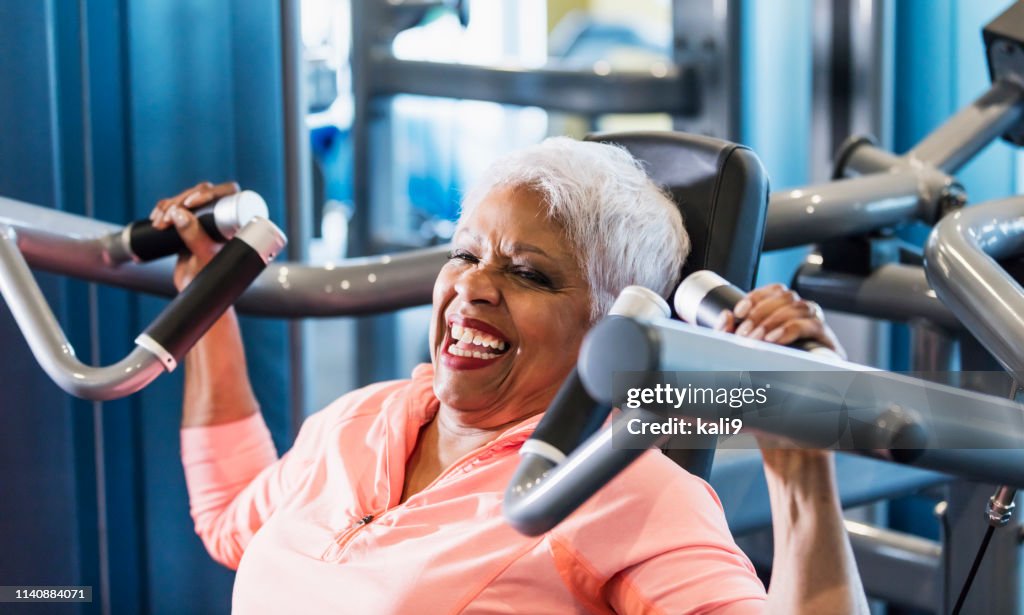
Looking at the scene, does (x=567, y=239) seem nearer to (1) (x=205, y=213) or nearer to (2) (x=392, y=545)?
(2) (x=392, y=545)

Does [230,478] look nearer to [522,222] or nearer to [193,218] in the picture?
[193,218]

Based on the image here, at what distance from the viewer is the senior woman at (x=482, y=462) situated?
3.71 ft

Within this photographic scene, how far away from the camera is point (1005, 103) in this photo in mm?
1994

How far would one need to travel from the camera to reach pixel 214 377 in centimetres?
159

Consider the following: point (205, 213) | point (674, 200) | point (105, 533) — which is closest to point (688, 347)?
point (674, 200)

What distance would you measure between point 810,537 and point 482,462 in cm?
49

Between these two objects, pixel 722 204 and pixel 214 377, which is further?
pixel 214 377

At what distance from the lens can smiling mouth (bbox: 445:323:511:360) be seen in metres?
1.31

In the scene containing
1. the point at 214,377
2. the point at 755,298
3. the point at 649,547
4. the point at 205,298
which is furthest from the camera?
the point at 214,377

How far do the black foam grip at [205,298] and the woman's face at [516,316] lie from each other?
26 centimetres

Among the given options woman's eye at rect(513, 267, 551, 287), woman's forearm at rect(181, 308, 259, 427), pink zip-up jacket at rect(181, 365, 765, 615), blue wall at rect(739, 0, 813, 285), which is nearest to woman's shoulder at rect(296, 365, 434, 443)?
pink zip-up jacket at rect(181, 365, 765, 615)

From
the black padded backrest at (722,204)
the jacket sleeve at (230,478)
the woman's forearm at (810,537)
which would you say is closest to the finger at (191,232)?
the jacket sleeve at (230,478)
